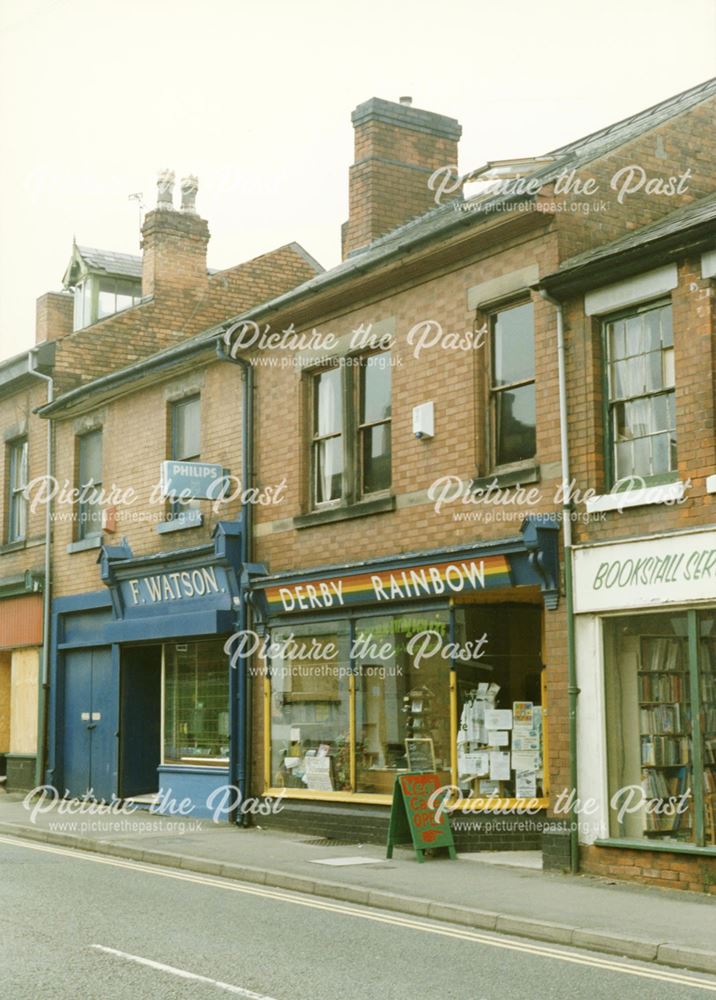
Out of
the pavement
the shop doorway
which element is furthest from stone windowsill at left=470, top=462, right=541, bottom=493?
the shop doorway

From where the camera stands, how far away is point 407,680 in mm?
15883

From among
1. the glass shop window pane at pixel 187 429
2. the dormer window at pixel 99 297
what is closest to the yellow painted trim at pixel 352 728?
the glass shop window pane at pixel 187 429

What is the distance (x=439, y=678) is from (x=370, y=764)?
1.68 metres

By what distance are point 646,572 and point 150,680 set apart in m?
10.9

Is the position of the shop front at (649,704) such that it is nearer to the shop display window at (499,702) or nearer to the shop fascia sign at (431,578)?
the shop fascia sign at (431,578)

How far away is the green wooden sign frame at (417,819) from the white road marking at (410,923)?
198 centimetres

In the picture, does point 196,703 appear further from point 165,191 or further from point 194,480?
point 165,191

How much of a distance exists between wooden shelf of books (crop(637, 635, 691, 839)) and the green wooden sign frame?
2504mm

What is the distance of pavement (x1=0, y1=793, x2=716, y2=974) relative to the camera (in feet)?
32.0

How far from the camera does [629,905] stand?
11.1 meters

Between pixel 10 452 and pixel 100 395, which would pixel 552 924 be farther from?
pixel 10 452

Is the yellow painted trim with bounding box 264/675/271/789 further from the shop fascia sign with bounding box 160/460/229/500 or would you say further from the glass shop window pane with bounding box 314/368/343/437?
the glass shop window pane with bounding box 314/368/343/437

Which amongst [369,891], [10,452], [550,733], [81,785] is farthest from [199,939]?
[10,452]


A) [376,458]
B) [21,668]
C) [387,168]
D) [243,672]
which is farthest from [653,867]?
[21,668]
